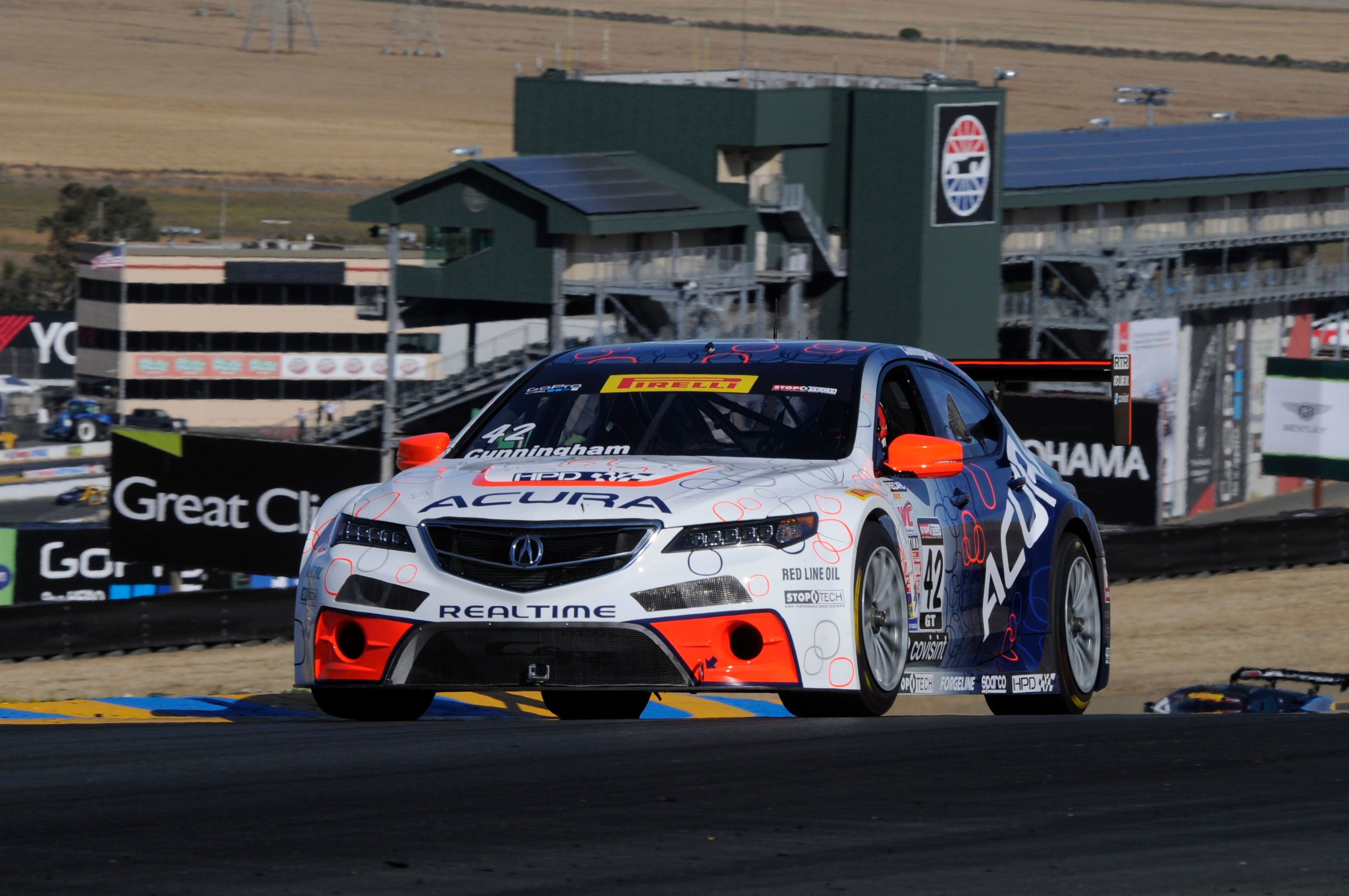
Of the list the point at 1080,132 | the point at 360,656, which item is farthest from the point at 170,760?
the point at 1080,132

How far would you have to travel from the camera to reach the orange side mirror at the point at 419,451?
309 inches

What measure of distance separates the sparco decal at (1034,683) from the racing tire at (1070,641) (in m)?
0.03

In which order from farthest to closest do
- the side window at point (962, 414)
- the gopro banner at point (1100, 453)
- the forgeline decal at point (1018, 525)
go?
the gopro banner at point (1100, 453)
the side window at point (962, 414)
the forgeline decal at point (1018, 525)

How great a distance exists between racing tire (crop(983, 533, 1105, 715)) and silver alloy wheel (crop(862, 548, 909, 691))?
1.17 metres

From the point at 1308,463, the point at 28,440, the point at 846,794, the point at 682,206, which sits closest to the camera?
the point at 846,794

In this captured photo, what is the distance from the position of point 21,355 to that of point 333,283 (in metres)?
13.6

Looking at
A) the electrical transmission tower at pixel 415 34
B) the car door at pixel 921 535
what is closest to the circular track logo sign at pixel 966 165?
the car door at pixel 921 535

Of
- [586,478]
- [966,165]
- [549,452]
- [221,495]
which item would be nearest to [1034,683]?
[549,452]

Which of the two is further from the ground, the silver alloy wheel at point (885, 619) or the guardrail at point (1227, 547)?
the silver alloy wheel at point (885, 619)

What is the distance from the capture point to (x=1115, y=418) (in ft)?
29.8

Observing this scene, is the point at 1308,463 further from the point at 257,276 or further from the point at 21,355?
the point at 21,355

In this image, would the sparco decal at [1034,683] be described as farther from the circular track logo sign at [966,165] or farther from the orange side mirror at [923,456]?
the circular track logo sign at [966,165]

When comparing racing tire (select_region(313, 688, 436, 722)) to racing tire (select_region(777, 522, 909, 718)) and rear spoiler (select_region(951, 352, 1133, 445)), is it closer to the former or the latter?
racing tire (select_region(777, 522, 909, 718))

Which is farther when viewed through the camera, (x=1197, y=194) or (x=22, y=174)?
(x=22, y=174)
